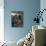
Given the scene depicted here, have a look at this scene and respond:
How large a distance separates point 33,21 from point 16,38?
955 millimetres

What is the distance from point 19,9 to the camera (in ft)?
17.6

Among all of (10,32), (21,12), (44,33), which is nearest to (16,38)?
(10,32)

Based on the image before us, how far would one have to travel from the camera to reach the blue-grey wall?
17.4 feet

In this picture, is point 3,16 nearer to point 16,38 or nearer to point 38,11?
point 16,38

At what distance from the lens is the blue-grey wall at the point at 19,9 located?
5.32m

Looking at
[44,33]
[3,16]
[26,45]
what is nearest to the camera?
[44,33]

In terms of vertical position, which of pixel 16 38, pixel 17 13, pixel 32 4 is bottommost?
pixel 16 38

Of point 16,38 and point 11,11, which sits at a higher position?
point 11,11

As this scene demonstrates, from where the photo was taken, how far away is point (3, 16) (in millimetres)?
5309

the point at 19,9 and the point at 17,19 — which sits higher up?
the point at 19,9

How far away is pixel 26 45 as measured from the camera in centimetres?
333

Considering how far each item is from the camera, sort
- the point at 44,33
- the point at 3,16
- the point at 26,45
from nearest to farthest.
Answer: the point at 44,33 < the point at 26,45 < the point at 3,16

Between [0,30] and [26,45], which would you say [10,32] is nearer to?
[0,30]

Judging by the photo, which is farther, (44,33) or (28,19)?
(28,19)
